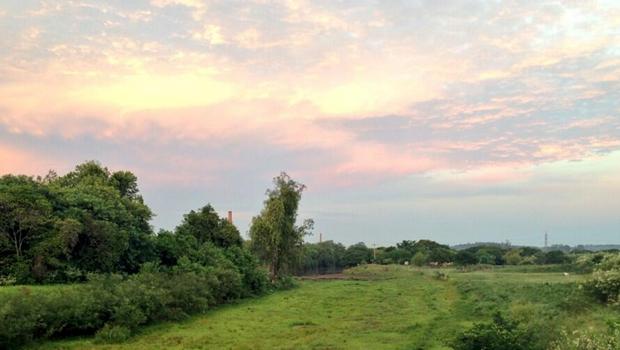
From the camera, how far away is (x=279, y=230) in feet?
186

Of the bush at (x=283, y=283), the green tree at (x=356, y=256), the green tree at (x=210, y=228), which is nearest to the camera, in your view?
the green tree at (x=210, y=228)

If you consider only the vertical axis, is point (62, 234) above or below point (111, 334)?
above

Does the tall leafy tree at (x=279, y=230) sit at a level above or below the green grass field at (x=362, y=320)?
above

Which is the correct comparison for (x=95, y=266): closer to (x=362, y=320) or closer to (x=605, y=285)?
(x=362, y=320)

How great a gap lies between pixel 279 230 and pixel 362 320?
2717cm

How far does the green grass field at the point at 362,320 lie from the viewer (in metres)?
22.5

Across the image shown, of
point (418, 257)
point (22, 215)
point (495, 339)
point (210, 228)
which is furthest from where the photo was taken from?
point (418, 257)

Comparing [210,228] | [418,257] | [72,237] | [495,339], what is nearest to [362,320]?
[495,339]

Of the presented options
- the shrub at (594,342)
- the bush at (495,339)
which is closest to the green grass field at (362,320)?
the bush at (495,339)

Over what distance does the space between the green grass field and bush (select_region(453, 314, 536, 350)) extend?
1886mm

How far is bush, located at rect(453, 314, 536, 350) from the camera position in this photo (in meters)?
17.0

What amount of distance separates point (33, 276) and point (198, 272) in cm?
1149

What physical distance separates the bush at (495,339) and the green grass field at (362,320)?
189 centimetres

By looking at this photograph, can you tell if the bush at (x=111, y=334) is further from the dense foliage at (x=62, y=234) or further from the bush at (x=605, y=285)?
the bush at (x=605, y=285)
